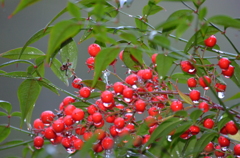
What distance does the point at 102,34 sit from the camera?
260 mm

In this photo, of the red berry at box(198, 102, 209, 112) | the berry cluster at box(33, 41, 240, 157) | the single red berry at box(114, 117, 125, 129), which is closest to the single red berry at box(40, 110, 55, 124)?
the berry cluster at box(33, 41, 240, 157)

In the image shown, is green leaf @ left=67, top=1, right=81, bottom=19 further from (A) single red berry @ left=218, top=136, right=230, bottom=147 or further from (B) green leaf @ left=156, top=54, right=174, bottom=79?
(A) single red berry @ left=218, top=136, right=230, bottom=147

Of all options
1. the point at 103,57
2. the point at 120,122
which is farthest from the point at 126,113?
the point at 103,57

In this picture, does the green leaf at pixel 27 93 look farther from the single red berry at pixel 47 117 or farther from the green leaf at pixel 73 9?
the green leaf at pixel 73 9

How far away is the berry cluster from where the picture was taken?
0.40 metres

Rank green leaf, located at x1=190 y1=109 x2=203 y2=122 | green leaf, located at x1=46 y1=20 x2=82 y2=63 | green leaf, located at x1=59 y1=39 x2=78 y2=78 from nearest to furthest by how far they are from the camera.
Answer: green leaf, located at x1=46 y1=20 x2=82 y2=63
green leaf, located at x1=190 y1=109 x2=203 y2=122
green leaf, located at x1=59 y1=39 x2=78 y2=78

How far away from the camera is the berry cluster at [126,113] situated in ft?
1.31

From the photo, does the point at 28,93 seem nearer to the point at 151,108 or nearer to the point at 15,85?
the point at 151,108

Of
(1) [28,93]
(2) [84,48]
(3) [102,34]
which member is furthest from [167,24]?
(2) [84,48]

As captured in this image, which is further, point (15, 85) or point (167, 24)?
point (15, 85)

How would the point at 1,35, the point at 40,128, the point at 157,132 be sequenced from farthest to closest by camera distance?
the point at 1,35 → the point at 40,128 → the point at 157,132

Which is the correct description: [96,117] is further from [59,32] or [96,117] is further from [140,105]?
[59,32]

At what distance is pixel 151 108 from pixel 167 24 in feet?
0.62

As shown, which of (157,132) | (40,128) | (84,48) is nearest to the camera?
(157,132)
